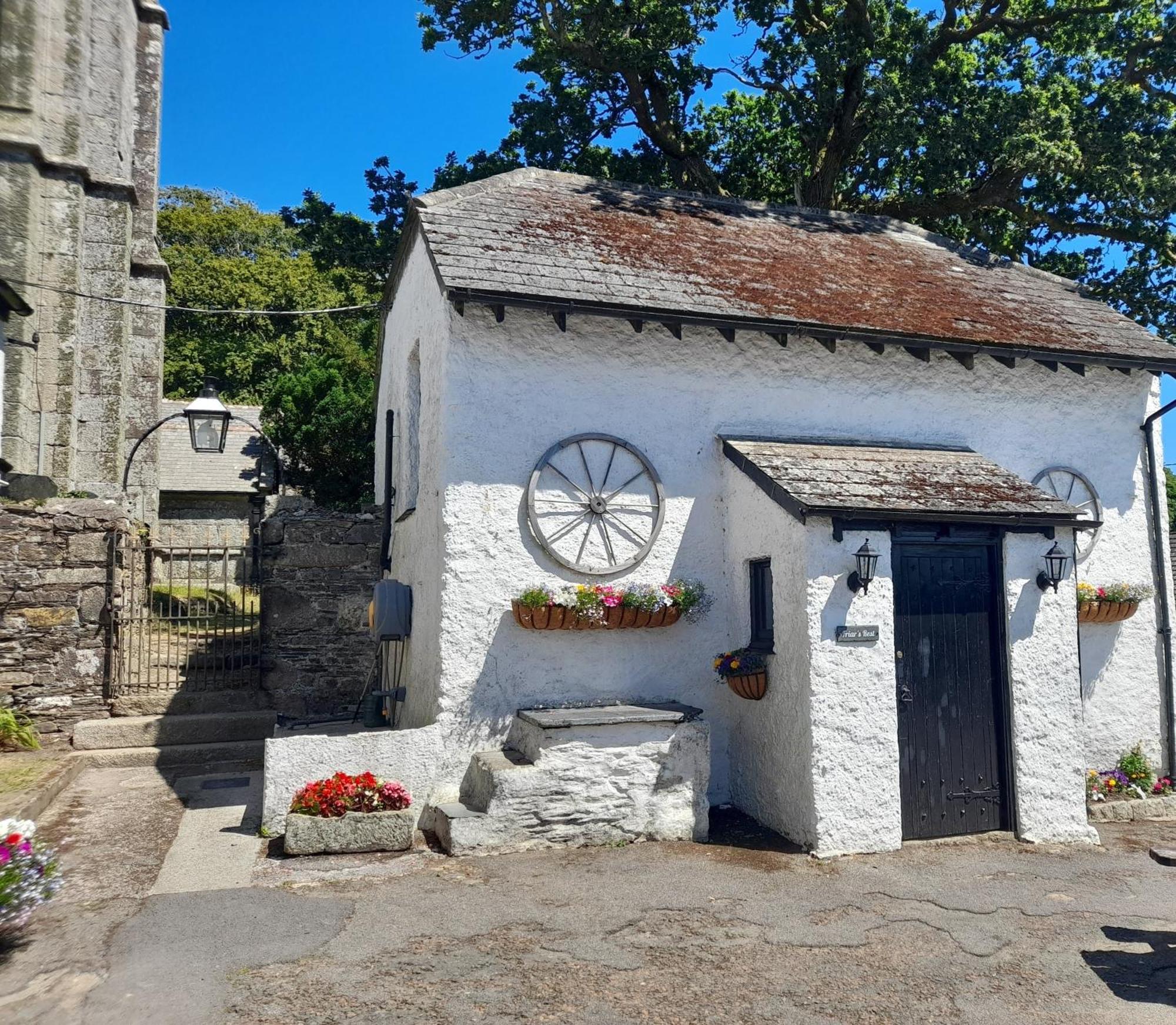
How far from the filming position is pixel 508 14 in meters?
15.8

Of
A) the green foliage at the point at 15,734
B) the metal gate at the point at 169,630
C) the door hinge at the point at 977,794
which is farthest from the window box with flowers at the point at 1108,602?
the green foliage at the point at 15,734

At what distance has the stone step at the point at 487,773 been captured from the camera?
22.2 ft

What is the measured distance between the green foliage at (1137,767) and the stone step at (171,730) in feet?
30.4

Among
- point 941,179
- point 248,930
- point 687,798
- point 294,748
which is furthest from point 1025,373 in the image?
point 248,930

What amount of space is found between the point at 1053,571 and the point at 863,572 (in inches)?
78.2

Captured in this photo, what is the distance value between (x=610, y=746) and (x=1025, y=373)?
631cm

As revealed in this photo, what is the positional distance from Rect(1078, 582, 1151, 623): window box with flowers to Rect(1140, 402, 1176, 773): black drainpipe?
→ 22.2 inches

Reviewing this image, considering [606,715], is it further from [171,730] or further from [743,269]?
[171,730]

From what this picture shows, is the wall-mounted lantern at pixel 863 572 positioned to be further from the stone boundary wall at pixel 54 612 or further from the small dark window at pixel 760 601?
the stone boundary wall at pixel 54 612

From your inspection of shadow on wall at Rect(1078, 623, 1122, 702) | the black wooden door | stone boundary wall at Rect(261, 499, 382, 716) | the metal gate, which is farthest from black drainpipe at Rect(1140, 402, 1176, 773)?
the metal gate

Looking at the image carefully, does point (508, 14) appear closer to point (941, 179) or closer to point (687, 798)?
point (941, 179)

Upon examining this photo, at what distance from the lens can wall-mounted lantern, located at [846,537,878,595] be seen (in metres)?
7.08

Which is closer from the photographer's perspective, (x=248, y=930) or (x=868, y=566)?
(x=248, y=930)

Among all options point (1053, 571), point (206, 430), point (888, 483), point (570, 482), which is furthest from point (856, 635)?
point (206, 430)
